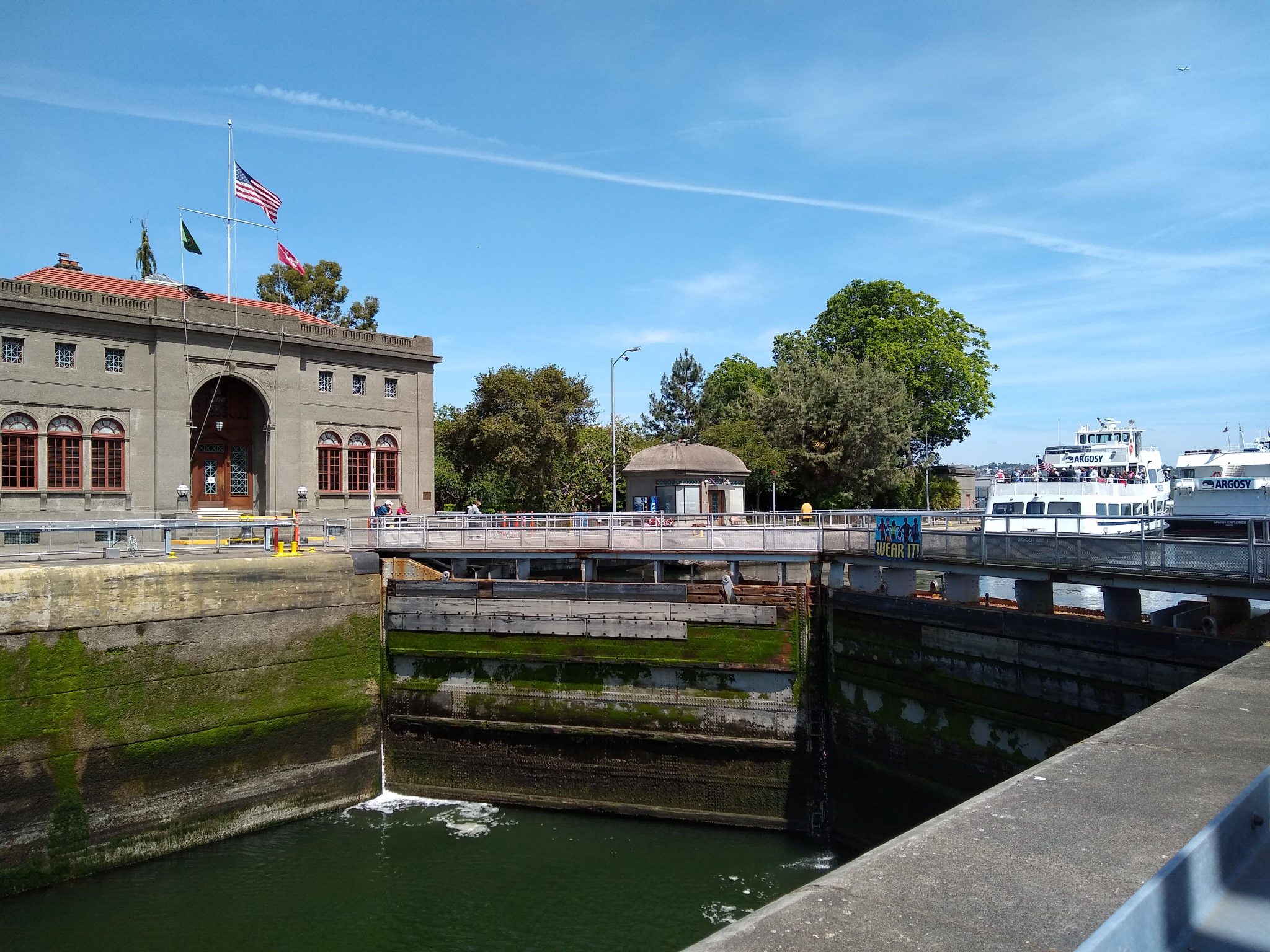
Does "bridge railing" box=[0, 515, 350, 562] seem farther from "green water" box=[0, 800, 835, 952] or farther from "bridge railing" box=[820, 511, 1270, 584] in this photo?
"bridge railing" box=[820, 511, 1270, 584]

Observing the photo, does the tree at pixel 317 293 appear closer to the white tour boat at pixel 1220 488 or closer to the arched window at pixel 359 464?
the arched window at pixel 359 464

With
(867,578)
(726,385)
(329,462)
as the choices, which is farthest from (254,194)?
(726,385)

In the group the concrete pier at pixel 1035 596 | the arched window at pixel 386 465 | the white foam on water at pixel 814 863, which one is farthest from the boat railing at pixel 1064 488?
the arched window at pixel 386 465

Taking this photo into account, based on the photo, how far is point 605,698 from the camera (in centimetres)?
2028

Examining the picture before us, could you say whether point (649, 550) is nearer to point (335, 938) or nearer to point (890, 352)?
point (335, 938)

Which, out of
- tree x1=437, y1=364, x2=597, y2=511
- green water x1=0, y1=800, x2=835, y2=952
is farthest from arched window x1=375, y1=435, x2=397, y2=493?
green water x1=0, y1=800, x2=835, y2=952

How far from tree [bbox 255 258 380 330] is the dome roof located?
3614 cm

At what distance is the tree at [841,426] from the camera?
147 feet

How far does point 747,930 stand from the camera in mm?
3611

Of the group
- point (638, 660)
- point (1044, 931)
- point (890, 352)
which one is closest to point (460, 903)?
point (638, 660)

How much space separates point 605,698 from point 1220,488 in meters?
18.1

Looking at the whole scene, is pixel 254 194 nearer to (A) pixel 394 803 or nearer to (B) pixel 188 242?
(B) pixel 188 242

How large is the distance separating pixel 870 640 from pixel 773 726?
295cm

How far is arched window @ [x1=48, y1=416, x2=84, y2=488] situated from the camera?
28.9 m
